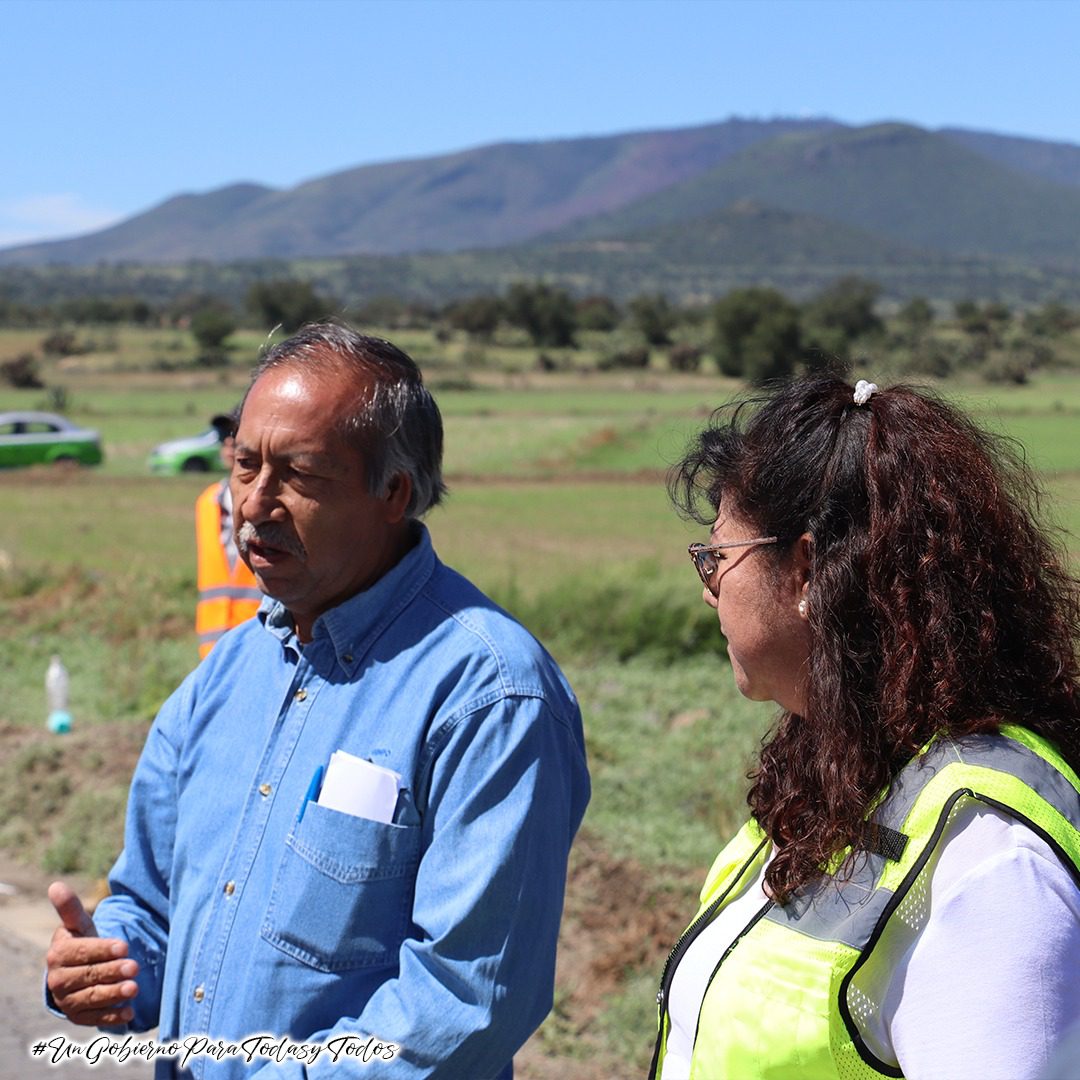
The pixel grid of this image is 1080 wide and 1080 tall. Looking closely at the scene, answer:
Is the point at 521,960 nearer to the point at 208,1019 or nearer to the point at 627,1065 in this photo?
the point at 208,1019

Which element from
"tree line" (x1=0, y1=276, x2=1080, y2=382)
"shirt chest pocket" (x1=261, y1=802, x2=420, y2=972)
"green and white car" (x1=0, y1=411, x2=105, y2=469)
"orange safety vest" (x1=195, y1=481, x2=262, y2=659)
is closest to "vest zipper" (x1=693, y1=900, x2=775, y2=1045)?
"shirt chest pocket" (x1=261, y1=802, x2=420, y2=972)

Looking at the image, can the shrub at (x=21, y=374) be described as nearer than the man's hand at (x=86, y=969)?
No

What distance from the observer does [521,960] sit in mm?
2537

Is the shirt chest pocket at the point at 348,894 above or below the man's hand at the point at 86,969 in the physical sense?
above

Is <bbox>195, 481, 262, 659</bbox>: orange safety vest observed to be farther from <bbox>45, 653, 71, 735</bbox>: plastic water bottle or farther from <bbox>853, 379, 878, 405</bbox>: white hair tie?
<bbox>853, 379, 878, 405</bbox>: white hair tie

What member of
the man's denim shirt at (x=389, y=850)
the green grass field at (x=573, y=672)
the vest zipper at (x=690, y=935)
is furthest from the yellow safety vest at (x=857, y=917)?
the green grass field at (x=573, y=672)

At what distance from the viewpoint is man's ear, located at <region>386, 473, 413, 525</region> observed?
115 inches

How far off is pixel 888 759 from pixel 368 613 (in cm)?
118

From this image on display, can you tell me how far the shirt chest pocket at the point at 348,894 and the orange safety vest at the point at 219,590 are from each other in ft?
11.2

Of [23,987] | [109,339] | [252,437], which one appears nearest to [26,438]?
[23,987]

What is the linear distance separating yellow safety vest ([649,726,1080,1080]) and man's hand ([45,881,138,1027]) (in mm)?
1321

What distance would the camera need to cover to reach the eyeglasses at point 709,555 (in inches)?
84.3

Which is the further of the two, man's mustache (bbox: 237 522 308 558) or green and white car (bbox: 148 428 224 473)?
green and white car (bbox: 148 428 224 473)

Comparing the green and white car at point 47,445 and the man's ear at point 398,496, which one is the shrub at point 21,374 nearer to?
the green and white car at point 47,445
